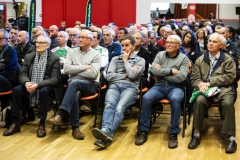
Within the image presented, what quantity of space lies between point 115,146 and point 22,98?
1.33 meters

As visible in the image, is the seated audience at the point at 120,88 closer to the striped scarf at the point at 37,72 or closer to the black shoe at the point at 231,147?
the striped scarf at the point at 37,72

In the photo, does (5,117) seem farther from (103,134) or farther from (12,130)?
(103,134)

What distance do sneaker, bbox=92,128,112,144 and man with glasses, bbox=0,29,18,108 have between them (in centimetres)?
150

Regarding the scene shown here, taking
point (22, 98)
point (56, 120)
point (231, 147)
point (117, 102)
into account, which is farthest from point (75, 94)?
point (231, 147)

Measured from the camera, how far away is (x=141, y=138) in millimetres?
4430

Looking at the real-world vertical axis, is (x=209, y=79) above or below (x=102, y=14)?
below

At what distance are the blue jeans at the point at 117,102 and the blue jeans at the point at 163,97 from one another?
191mm

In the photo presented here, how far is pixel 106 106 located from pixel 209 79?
1.21 metres

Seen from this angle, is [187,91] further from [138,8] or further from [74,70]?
[138,8]

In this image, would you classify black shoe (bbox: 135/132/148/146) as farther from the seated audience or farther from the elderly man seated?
the elderly man seated

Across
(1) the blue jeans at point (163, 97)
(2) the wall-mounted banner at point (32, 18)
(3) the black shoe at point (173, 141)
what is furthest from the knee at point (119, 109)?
(2) the wall-mounted banner at point (32, 18)

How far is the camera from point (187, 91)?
503 centimetres

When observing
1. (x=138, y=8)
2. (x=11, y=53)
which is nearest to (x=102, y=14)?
(x=138, y=8)

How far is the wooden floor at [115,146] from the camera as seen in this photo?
4043 mm
